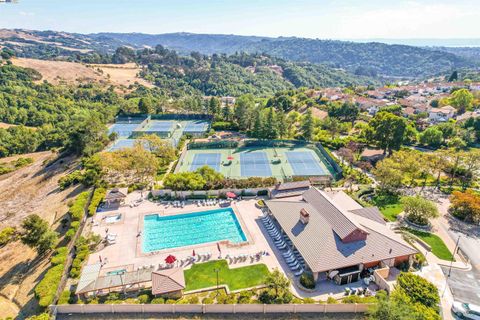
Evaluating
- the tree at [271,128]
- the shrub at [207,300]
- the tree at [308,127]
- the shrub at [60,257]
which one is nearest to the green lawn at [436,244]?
the shrub at [207,300]

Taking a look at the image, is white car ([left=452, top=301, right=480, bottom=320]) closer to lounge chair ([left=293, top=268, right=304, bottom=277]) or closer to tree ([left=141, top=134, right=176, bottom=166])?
lounge chair ([left=293, top=268, right=304, bottom=277])

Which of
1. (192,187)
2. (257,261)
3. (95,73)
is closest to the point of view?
(257,261)

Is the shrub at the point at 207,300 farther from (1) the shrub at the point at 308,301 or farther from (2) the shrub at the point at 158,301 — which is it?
(1) the shrub at the point at 308,301

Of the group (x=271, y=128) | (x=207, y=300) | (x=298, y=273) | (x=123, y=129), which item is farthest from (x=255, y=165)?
(x=123, y=129)

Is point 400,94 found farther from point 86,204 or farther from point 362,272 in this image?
point 86,204

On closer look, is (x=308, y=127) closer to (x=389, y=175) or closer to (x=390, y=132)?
(x=390, y=132)

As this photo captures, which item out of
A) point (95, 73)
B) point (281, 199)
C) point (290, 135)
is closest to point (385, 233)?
point (281, 199)

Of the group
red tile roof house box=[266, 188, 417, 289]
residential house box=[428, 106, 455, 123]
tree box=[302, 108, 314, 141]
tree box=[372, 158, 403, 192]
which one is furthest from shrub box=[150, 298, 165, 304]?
residential house box=[428, 106, 455, 123]
